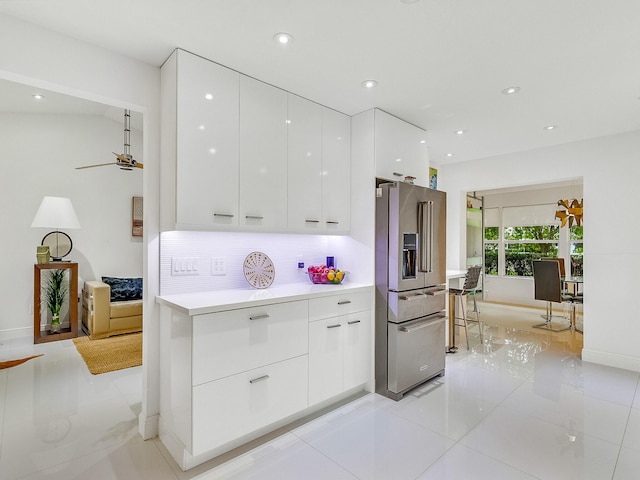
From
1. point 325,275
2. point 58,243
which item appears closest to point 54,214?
point 58,243

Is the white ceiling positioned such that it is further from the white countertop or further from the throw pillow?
the throw pillow

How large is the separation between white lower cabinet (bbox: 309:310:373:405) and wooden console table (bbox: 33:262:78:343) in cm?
408

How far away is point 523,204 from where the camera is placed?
24.2ft

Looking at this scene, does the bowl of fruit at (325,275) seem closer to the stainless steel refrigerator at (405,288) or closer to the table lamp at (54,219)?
the stainless steel refrigerator at (405,288)

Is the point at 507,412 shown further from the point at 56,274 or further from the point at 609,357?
the point at 56,274

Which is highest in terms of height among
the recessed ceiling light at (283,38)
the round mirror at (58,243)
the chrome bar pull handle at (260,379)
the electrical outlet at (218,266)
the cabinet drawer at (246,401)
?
the recessed ceiling light at (283,38)

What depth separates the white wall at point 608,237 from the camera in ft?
11.9

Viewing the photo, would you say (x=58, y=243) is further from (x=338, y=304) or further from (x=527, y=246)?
(x=527, y=246)

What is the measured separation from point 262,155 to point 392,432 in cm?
221

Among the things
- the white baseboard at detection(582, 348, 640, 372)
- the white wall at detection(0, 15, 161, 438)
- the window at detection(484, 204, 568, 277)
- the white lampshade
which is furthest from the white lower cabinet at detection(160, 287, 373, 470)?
the window at detection(484, 204, 568, 277)

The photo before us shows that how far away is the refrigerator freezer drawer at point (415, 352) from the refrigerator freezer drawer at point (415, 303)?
0.06m

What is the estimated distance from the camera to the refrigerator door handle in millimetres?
3061

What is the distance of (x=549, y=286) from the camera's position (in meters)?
5.48

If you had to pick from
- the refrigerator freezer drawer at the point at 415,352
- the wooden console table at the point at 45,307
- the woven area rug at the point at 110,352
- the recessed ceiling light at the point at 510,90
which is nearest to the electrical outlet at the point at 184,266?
the refrigerator freezer drawer at the point at 415,352
